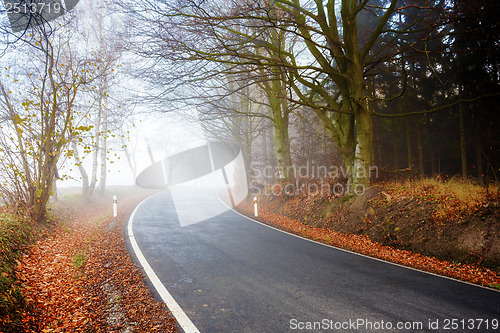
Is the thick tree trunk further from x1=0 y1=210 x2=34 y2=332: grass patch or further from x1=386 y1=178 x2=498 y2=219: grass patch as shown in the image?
Answer: x1=0 y1=210 x2=34 y2=332: grass patch

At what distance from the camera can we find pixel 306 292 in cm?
469

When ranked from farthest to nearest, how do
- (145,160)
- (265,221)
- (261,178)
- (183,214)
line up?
(145,160) < (261,178) < (183,214) < (265,221)

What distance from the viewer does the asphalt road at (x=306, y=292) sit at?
3758 mm

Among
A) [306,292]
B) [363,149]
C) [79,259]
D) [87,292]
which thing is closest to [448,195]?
[363,149]

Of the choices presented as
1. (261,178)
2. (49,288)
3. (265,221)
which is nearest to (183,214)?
(265,221)

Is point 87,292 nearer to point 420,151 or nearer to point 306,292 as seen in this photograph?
point 306,292

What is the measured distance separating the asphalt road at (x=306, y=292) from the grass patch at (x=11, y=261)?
2.03 metres

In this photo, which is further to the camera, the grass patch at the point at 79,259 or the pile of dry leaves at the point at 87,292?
the grass patch at the point at 79,259

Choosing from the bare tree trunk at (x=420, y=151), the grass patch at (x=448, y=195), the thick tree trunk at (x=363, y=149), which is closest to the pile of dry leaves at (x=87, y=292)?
the grass patch at (x=448, y=195)

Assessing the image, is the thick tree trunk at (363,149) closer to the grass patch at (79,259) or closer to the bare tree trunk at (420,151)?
the bare tree trunk at (420,151)

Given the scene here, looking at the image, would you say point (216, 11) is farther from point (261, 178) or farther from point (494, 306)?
point (261, 178)

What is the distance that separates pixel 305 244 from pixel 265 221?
4112mm

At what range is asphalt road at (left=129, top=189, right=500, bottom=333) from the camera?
3758mm

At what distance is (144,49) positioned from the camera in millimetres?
8523
